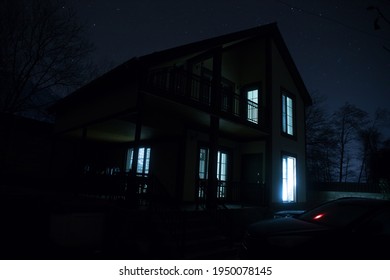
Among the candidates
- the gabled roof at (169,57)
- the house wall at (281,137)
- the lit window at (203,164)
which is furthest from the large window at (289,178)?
A: the gabled roof at (169,57)

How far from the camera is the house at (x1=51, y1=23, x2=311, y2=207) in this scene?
901 centimetres

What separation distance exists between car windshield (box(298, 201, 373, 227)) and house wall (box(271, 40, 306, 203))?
7.11m

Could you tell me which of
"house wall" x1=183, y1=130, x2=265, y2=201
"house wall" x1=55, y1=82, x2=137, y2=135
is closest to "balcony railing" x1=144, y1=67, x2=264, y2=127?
"house wall" x1=55, y1=82, x2=137, y2=135

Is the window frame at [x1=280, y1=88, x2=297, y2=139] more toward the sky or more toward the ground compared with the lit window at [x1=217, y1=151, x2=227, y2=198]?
more toward the sky

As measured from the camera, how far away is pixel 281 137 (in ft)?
45.8

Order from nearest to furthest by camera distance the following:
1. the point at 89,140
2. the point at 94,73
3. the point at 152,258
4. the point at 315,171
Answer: the point at 152,258, the point at 89,140, the point at 94,73, the point at 315,171

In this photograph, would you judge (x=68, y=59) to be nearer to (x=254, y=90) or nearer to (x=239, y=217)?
(x=254, y=90)

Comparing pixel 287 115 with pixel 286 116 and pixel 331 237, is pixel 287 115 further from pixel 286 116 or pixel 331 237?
pixel 331 237

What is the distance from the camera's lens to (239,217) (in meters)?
9.88

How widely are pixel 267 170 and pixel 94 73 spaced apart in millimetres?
19464

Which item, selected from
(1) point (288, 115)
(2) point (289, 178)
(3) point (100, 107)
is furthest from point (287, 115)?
(3) point (100, 107)

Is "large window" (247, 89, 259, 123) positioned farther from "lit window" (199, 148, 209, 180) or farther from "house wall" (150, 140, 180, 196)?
"house wall" (150, 140, 180, 196)

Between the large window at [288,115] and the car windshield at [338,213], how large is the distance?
9342mm
